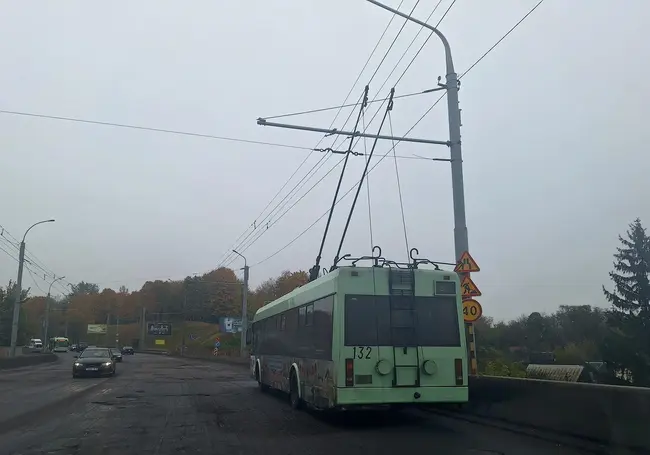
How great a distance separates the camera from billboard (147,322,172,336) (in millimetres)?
111750

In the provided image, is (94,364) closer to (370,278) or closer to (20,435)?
(20,435)

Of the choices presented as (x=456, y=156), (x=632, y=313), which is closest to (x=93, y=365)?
(x=456, y=156)

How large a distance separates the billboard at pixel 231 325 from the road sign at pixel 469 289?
60.1 m

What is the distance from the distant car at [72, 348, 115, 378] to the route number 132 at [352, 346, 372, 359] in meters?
23.6

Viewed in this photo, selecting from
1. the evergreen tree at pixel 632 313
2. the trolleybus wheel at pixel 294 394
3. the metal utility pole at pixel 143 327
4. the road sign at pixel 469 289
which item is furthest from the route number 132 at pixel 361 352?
the metal utility pole at pixel 143 327

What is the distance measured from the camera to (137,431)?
12.0 meters

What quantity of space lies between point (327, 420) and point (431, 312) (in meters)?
3.38

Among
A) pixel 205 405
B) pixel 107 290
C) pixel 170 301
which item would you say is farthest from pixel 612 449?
pixel 107 290

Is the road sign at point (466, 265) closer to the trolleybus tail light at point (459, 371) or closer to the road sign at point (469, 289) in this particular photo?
the road sign at point (469, 289)

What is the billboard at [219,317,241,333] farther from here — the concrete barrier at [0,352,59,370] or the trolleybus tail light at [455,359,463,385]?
the trolleybus tail light at [455,359,463,385]

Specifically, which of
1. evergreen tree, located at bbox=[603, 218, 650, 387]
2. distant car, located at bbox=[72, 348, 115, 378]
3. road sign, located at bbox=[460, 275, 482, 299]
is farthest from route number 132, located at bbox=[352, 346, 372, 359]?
evergreen tree, located at bbox=[603, 218, 650, 387]

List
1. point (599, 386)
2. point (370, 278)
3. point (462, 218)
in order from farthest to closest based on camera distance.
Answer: point (462, 218), point (370, 278), point (599, 386)

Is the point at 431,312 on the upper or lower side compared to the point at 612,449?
upper

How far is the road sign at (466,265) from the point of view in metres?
14.7
